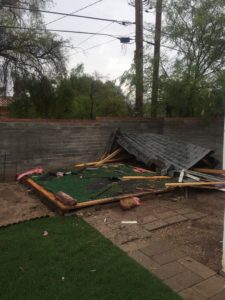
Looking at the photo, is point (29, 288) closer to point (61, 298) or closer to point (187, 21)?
point (61, 298)

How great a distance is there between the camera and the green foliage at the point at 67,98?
30.1 ft

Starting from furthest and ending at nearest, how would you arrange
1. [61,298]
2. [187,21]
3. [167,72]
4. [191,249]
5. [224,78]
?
[167,72] < [187,21] < [224,78] < [191,249] < [61,298]

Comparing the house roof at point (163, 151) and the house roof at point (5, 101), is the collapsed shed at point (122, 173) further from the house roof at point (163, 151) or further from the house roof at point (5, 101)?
the house roof at point (5, 101)

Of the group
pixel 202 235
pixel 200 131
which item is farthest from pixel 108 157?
pixel 202 235

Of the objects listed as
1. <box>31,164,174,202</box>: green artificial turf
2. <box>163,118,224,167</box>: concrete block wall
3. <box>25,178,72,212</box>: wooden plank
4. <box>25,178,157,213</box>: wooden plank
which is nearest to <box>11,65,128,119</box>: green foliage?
<box>163,118,224,167</box>: concrete block wall

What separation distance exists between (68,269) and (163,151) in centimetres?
458

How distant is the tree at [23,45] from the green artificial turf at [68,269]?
21.8 ft

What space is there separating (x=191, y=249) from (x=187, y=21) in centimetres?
605

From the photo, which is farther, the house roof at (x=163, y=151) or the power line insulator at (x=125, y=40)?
the power line insulator at (x=125, y=40)

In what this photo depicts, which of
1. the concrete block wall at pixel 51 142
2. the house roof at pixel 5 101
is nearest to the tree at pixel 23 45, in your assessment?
the house roof at pixel 5 101

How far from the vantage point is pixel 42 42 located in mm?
9109

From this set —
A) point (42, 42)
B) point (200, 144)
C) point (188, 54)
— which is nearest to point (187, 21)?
point (188, 54)

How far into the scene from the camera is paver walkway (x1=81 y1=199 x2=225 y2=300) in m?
2.56

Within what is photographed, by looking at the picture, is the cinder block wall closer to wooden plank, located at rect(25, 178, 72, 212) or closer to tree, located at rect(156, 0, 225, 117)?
tree, located at rect(156, 0, 225, 117)
